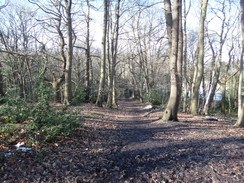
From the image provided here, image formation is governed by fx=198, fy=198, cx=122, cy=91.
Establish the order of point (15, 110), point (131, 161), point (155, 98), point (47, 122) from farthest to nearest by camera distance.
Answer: point (155, 98)
point (15, 110)
point (47, 122)
point (131, 161)

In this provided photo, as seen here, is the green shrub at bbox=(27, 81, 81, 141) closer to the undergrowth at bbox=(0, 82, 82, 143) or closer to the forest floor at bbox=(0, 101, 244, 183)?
the undergrowth at bbox=(0, 82, 82, 143)

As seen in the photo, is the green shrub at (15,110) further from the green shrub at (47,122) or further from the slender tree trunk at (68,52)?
the slender tree trunk at (68,52)

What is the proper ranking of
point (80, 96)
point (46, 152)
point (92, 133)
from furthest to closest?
1. point (80, 96)
2. point (92, 133)
3. point (46, 152)

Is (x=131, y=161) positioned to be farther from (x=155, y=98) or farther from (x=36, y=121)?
(x=155, y=98)

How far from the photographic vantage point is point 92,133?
6816 millimetres

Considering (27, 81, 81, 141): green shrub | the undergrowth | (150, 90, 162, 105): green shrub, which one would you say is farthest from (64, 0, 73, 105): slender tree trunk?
(150, 90, 162, 105): green shrub

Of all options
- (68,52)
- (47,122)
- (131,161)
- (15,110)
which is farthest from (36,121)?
(68,52)

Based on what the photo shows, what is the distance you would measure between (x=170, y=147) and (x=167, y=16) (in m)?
6.95

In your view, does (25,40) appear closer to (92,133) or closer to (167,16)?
(167,16)

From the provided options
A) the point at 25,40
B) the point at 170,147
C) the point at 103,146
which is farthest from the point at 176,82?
the point at 25,40

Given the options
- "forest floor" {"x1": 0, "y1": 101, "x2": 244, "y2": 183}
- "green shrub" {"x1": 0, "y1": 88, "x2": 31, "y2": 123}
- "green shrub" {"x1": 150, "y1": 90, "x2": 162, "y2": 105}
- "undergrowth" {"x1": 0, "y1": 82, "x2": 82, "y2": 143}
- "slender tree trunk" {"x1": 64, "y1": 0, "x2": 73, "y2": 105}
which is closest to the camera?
"forest floor" {"x1": 0, "y1": 101, "x2": 244, "y2": 183}

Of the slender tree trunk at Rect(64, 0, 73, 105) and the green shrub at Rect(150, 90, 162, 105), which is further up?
the slender tree trunk at Rect(64, 0, 73, 105)

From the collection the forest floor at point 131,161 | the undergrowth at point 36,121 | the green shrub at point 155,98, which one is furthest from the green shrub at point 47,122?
the green shrub at point 155,98

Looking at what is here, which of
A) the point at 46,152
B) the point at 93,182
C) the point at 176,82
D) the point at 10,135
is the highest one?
the point at 176,82
